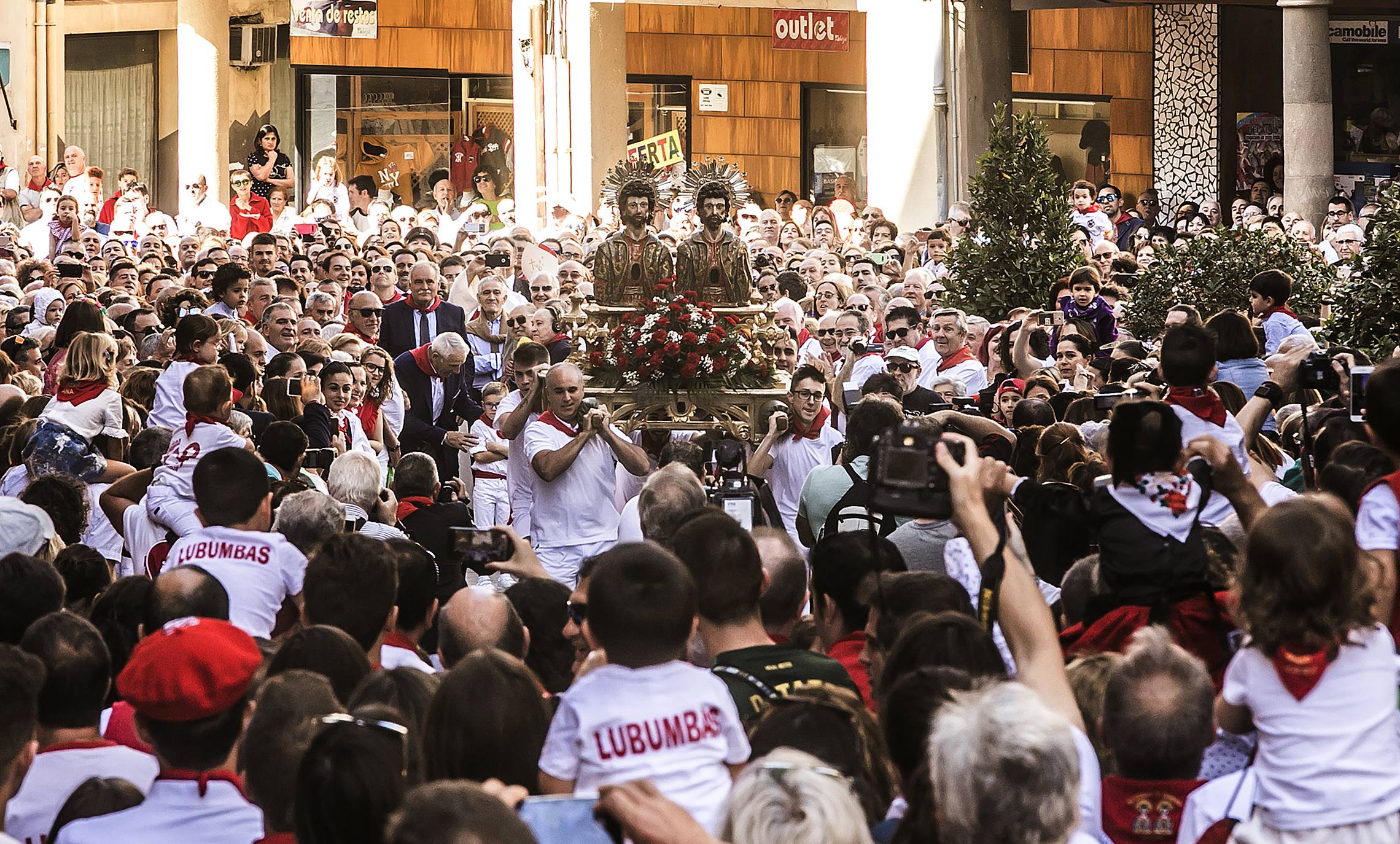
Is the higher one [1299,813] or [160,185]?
[160,185]

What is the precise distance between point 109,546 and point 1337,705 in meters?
6.16

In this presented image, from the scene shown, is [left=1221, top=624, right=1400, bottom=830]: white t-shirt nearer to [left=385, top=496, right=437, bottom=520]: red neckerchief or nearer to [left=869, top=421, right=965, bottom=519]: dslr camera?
[left=869, top=421, right=965, bottom=519]: dslr camera

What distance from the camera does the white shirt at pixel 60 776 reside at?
13.7ft

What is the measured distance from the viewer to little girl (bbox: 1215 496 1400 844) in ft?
11.9

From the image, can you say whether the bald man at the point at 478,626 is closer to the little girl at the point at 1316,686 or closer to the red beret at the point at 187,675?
the red beret at the point at 187,675

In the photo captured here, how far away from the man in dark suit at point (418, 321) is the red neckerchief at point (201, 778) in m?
9.70

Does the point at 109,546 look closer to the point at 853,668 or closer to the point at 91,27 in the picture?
the point at 853,668

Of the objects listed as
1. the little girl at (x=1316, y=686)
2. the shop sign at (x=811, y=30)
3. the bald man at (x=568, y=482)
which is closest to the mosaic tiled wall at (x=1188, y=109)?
the shop sign at (x=811, y=30)

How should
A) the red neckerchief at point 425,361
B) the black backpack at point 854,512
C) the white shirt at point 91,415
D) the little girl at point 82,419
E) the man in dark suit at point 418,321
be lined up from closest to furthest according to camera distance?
the black backpack at point 854,512 < the little girl at point 82,419 < the white shirt at point 91,415 < the red neckerchief at point 425,361 < the man in dark suit at point 418,321

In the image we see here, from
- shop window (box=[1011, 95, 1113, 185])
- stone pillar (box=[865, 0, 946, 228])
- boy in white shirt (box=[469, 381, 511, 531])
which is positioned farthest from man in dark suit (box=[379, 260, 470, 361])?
shop window (box=[1011, 95, 1113, 185])

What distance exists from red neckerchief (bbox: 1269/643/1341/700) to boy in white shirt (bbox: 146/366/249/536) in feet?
15.1

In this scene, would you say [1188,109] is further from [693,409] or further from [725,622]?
[725,622]

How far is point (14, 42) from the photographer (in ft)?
93.0

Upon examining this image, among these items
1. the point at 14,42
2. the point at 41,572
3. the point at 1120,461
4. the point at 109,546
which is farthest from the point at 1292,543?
the point at 14,42
